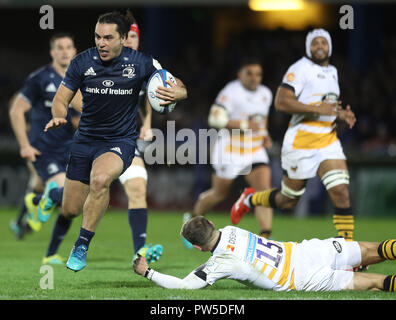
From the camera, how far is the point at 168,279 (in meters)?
7.25

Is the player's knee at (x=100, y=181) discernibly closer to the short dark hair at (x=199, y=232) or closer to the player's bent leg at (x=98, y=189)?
the player's bent leg at (x=98, y=189)

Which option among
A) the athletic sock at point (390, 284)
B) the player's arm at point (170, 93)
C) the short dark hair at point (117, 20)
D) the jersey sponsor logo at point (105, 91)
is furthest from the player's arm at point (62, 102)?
the athletic sock at point (390, 284)

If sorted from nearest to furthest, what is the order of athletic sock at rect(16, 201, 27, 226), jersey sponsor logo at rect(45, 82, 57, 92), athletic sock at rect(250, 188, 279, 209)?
athletic sock at rect(250, 188, 279, 209) < jersey sponsor logo at rect(45, 82, 57, 92) < athletic sock at rect(16, 201, 27, 226)

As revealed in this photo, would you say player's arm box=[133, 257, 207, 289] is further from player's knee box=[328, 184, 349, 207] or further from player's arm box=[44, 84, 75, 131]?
player's knee box=[328, 184, 349, 207]

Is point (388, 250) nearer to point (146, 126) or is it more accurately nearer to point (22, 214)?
point (146, 126)

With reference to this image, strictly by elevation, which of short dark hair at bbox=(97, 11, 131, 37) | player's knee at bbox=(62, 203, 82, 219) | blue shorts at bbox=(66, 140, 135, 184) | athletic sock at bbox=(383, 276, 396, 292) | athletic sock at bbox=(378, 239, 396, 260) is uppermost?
short dark hair at bbox=(97, 11, 131, 37)

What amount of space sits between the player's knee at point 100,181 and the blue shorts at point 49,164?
3.02 m

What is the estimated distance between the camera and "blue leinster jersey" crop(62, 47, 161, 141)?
8.07 metres

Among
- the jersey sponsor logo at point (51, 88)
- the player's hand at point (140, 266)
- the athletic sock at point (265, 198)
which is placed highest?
the jersey sponsor logo at point (51, 88)

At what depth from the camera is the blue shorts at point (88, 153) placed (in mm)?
8195

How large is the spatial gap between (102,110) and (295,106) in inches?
91.8

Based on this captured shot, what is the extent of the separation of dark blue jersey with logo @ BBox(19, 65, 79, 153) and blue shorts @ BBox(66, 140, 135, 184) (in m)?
2.42

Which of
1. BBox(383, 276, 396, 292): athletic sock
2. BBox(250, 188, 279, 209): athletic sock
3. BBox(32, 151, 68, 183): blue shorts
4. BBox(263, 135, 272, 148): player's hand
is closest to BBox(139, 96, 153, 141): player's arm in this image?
BBox(32, 151, 68, 183): blue shorts
